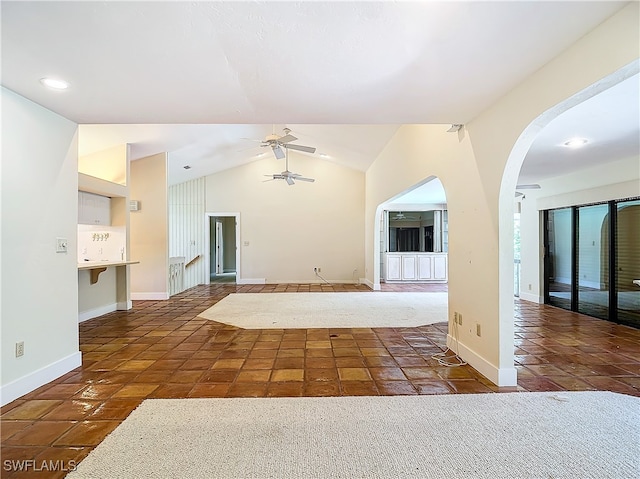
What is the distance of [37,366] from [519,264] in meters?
7.88

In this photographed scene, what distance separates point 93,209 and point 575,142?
6.69 metres

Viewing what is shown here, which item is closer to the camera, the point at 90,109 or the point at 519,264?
the point at 90,109

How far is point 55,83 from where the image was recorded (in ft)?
7.75

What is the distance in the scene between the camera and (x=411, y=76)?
2262mm

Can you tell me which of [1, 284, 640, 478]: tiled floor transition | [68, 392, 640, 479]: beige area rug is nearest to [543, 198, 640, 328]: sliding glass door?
[1, 284, 640, 478]: tiled floor transition

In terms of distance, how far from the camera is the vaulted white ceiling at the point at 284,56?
5.43 feet

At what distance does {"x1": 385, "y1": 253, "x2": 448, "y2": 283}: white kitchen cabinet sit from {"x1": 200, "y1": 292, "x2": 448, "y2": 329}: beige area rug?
2.17m

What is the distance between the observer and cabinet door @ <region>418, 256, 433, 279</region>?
977cm

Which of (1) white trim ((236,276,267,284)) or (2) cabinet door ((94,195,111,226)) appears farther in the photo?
(1) white trim ((236,276,267,284))

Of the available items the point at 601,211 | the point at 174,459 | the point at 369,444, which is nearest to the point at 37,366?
the point at 174,459

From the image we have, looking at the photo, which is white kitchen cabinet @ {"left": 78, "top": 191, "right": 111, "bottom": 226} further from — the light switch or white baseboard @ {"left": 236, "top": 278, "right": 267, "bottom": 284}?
white baseboard @ {"left": 236, "top": 278, "right": 267, "bottom": 284}

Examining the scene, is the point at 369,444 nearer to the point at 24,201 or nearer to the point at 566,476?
the point at 566,476

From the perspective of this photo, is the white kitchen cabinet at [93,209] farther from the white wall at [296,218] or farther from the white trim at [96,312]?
the white wall at [296,218]

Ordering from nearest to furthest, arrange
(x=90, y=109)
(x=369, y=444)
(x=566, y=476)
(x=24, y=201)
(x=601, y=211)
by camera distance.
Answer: (x=566, y=476) → (x=369, y=444) → (x=24, y=201) → (x=90, y=109) → (x=601, y=211)
